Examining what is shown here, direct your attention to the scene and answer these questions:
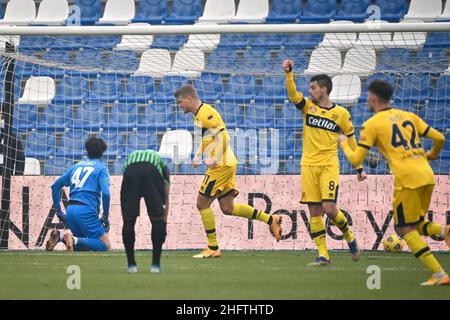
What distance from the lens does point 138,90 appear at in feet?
53.7

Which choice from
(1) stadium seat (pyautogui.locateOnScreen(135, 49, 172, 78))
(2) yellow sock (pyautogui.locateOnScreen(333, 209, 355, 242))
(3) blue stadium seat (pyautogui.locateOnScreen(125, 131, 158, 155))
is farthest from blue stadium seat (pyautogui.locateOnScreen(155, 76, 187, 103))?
(2) yellow sock (pyautogui.locateOnScreen(333, 209, 355, 242))

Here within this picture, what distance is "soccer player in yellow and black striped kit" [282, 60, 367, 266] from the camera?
10367 mm

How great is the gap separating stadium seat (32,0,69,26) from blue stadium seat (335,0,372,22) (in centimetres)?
565

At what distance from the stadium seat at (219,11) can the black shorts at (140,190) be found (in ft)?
32.5

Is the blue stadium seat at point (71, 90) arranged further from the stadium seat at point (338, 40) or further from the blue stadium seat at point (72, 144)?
the stadium seat at point (338, 40)

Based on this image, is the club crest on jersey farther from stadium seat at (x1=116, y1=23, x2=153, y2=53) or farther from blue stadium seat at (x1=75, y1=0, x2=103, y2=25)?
blue stadium seat at (x1=75, y1=0, x2=103, y2=25)

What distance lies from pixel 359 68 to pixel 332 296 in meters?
9.43

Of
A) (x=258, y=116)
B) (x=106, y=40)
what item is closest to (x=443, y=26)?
(x=258, y=116)

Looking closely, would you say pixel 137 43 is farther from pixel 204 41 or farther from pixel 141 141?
pixel 141 141

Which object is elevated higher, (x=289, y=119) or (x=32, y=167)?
(x=289, y=119)

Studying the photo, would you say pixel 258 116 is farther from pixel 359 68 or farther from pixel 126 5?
pixel 126 5

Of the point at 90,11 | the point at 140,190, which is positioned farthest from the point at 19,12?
the point at 140,190

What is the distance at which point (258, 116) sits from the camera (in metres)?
15.9

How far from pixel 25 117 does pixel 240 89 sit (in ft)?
12.7
